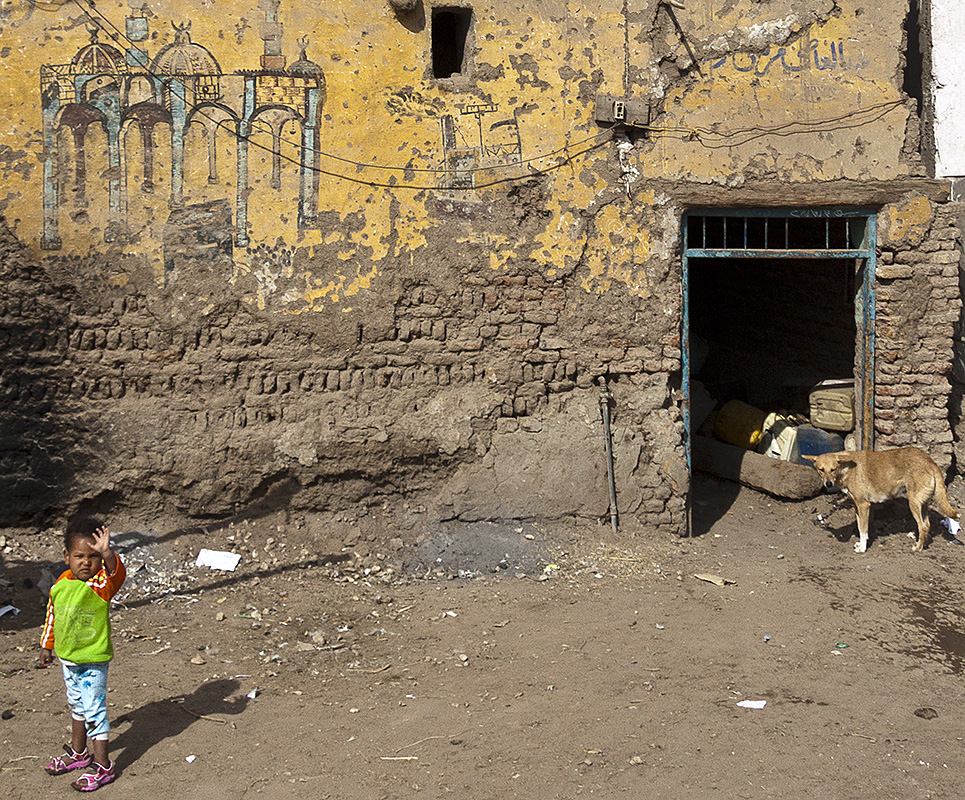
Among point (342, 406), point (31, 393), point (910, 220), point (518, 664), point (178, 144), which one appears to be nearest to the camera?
point (518, 664)

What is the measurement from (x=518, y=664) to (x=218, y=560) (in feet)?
8.11

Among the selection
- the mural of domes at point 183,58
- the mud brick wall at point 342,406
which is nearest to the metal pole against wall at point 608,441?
the mud brick wall at point 342,406

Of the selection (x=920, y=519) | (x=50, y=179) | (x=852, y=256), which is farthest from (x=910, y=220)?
(x=50, y=179)

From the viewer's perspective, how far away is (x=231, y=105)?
256 inches

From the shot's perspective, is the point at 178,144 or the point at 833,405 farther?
the point at 833,405

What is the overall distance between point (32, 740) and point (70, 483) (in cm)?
243

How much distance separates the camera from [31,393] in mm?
6375

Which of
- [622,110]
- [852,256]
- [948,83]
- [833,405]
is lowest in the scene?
[833,405]

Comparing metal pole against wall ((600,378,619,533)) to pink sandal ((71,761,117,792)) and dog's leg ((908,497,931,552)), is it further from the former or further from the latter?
pink sandal ((71,761,117,792))

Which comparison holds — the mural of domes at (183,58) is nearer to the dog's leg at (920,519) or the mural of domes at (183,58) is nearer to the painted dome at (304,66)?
the painted dome at (304,66)

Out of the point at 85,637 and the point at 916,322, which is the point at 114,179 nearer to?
the point at 85,637

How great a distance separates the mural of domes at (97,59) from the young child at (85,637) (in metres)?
3.84

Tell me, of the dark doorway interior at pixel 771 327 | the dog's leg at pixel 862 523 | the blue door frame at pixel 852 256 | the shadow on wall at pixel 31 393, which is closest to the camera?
the shadow on wall at pixel 31 393

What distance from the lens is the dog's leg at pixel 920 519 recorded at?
683 cm
